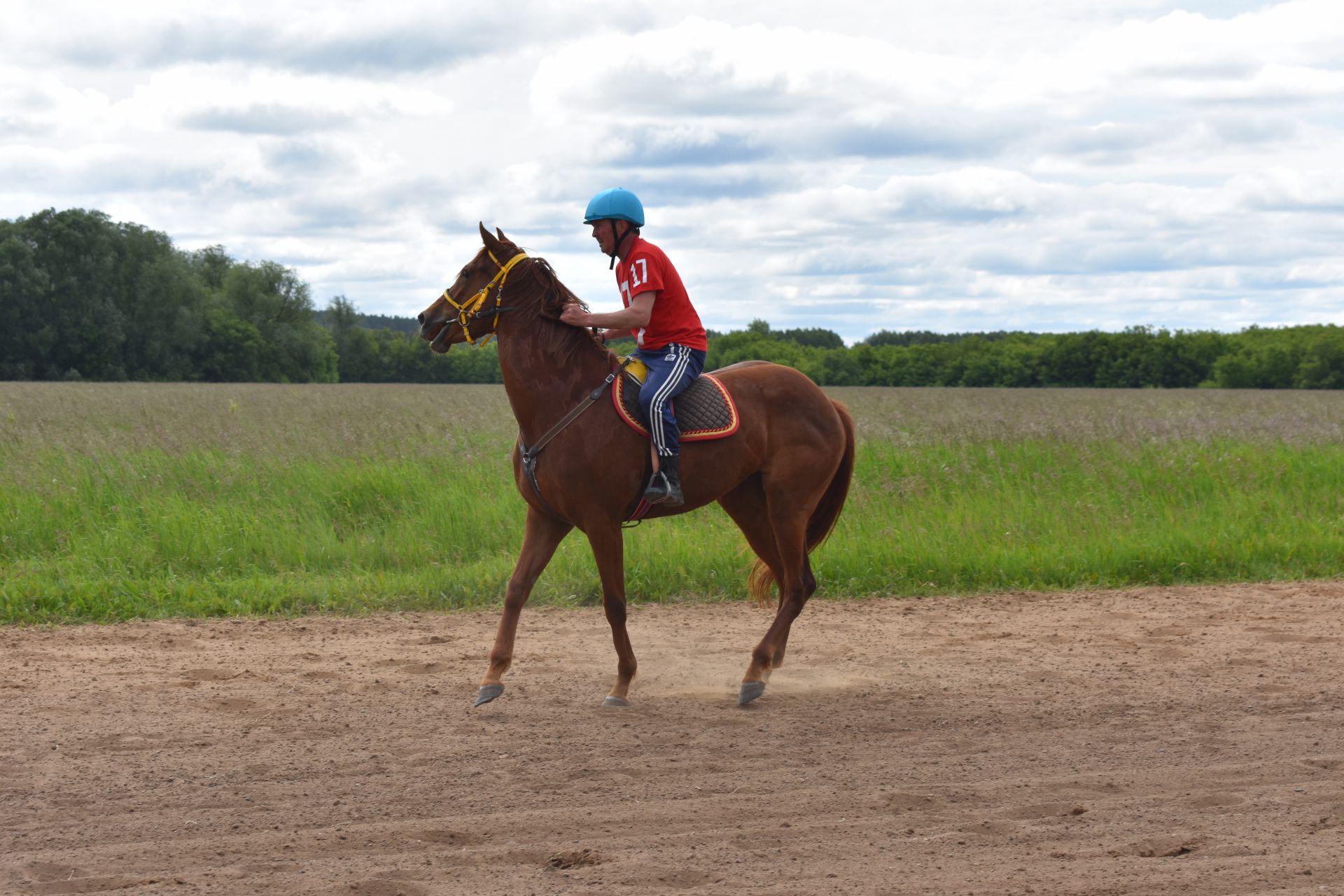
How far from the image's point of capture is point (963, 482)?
12.5 meters

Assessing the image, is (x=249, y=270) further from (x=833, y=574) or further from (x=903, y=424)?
(x=833, y=574)

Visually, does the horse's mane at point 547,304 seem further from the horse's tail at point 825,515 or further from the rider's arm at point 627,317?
the horse's tail at point 825,515

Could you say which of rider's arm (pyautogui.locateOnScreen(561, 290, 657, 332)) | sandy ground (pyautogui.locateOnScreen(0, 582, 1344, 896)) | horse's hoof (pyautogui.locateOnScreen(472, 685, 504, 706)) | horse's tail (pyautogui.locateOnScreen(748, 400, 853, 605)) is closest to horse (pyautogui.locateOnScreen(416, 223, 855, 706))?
horse's hoof (pyautogui.locateOnScreen(472, 685, 504, 706))

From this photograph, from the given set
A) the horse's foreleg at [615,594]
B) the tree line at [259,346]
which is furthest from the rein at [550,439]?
the tree line at [259,346]

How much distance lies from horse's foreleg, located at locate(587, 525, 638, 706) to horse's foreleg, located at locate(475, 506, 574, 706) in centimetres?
24

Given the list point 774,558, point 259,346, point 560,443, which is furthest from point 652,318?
point 259,346

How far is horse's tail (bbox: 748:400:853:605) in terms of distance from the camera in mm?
7512

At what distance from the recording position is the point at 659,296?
650cm

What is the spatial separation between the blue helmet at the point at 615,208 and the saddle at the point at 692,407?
0.80m

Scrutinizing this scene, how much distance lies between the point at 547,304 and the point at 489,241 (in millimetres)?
463

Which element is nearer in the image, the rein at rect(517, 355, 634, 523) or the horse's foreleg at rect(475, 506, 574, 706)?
the horse's foreleg at rect(475, 506, 574, 706)

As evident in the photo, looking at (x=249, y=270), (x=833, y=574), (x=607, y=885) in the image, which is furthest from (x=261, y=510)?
(x=249, y=270)

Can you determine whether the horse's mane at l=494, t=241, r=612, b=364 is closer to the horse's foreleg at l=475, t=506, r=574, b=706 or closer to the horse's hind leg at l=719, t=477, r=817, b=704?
the horse's foreleg at l=475, t=506, r=574, b=706

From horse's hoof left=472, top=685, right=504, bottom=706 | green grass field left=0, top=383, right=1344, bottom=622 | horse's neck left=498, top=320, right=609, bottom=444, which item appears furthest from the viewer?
green grass field left=0, top=383, right=1344, bottom=622
